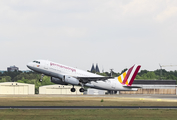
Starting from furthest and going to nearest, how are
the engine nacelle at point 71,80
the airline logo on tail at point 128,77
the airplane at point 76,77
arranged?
the airline logo on tail at point 128,77, the engine nacelle at point 71,80, the airplane at point 76,77

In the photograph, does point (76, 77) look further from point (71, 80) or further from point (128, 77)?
point (128, 77)

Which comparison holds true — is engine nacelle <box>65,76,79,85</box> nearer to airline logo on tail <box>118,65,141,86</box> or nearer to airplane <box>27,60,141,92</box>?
airplane <box>27,60,141,92</box>

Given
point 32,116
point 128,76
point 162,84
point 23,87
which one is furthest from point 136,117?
point 162,84

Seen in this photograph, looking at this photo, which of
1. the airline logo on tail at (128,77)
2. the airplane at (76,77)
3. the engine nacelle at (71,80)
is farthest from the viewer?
the airline logo on tail at (128,77)

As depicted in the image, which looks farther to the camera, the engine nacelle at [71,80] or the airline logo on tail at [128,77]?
the airline logo on tail at [128,77]

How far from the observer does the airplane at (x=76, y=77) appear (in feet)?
257

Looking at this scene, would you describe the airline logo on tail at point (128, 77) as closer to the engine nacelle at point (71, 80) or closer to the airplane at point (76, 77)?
the airplane at point (76, 77)

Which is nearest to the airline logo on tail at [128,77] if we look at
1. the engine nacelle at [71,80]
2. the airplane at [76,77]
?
the airplane at [76,77]

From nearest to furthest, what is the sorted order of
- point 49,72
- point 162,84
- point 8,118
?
point 8,118 < point 49,72 < point 162,84

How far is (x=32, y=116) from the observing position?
4356 centimetres

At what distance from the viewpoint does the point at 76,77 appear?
3334 inches

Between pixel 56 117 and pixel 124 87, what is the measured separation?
54.6 m

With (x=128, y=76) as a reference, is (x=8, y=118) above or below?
below

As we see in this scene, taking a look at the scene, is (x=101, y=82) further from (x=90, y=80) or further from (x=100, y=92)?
(x=100, y=92)
